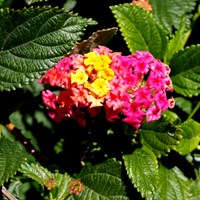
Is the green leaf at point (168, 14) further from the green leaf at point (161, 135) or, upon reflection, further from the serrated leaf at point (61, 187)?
the serrated leaf at point (61, 187)

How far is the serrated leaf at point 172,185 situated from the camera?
1.84 metres

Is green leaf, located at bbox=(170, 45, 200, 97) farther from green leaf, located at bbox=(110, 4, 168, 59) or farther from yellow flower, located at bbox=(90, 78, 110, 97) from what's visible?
yellow flower, located at bbox=(90, 78, 110, 97)

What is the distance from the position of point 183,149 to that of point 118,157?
25 cm

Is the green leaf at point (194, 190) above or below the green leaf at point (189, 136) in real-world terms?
below

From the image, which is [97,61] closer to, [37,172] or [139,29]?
[139,29]

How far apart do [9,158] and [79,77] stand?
0.36 m

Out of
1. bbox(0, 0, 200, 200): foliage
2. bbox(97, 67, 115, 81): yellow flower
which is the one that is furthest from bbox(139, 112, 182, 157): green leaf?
bbox(97, 67, 115, 81): yellow flower


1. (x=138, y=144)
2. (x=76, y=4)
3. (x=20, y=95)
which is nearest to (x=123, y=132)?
(x=138, y=144)

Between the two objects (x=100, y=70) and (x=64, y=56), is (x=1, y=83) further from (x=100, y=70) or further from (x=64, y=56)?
(x=100, y=70)

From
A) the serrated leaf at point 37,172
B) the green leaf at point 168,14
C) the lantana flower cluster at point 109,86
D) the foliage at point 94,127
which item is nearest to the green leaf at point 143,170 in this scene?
the foliage at point 94,127

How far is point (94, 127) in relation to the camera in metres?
1.92

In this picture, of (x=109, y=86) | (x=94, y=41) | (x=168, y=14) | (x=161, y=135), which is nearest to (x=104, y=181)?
(x=161, y=135)

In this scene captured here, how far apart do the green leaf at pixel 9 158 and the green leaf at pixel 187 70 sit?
26.0 inches

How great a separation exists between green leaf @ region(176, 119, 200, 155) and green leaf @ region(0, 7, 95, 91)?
1.77 ft
